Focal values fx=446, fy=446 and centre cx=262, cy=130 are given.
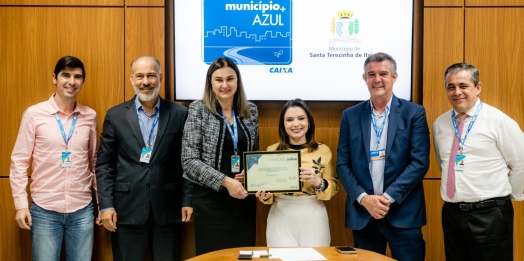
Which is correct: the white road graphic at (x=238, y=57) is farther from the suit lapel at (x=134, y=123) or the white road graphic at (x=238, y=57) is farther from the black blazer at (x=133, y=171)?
the suit lapel at (x=134, y=123)

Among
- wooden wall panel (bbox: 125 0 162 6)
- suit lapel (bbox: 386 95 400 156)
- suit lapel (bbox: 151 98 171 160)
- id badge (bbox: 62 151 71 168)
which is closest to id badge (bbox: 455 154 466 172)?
suit lapel (bbox: 386 95 400 156)

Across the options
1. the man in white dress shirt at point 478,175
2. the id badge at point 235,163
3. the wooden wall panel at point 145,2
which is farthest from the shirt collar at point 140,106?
the man in white dress shirt at point 478,175

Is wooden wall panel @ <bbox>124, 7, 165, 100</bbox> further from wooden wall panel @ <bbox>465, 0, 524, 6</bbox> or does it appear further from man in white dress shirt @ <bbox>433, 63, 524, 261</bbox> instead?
wooden wall panel @ <bbox>465, 0, 524, 6</bbox>

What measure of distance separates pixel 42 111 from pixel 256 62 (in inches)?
66.0

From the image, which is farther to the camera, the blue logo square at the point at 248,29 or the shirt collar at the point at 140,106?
the blue logo square at the point at 248,29

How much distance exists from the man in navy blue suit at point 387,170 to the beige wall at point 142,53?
0.77m

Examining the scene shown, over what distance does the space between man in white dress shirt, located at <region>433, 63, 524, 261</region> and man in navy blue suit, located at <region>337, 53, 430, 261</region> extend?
0.66ft

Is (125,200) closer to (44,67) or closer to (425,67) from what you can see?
(44,67)

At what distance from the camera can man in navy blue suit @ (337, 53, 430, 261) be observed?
284 cm

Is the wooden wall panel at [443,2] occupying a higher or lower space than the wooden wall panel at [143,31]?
higher

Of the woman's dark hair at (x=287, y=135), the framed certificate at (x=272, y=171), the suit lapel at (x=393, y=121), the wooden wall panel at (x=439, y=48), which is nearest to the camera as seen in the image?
the framed certificate at (x=272, y=171)

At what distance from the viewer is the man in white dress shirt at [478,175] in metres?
2.78

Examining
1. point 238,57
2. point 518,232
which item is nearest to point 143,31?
point 238,57

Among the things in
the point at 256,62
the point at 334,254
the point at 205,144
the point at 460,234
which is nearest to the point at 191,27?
the point at 256,62
